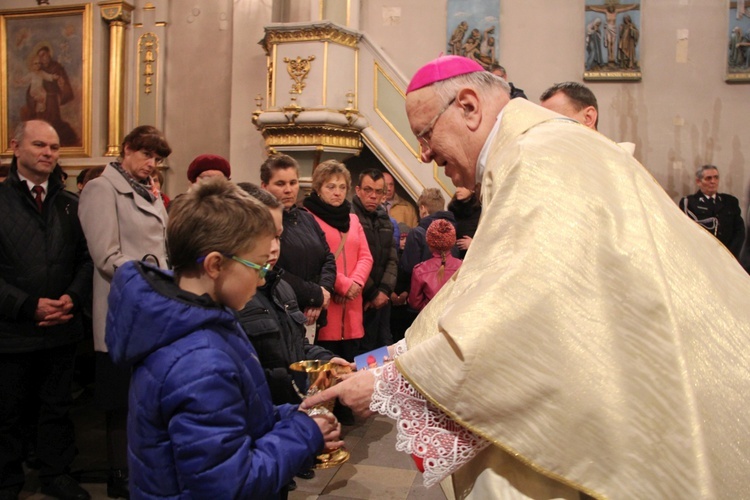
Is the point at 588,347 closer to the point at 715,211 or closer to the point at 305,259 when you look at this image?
the point at 305,259

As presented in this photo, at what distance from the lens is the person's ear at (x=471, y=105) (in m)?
1.85

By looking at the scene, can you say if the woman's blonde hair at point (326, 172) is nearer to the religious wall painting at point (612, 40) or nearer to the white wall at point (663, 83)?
the white wall at point (663, 83)

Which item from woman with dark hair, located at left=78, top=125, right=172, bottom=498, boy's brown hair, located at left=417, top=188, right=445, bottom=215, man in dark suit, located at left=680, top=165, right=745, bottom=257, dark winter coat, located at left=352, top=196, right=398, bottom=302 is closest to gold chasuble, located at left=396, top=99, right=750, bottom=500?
woman with dark hair, located at left=78, top=125, right=172, bottom=498

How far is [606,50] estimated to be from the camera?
869 centimetres

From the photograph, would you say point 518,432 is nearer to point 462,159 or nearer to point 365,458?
point 462,159

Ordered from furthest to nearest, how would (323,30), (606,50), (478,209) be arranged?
1. (606,50)
2. (323,30)
3. (478,209)

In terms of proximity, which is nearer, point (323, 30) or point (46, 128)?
point (46, 128)

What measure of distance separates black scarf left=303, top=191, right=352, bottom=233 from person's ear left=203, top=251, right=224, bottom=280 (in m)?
2.64

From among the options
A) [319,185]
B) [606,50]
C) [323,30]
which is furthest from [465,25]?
[319,185]

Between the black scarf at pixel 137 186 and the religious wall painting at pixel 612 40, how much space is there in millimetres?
6797

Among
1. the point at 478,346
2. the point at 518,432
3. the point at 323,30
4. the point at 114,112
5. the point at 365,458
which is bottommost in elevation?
the point at 365,458

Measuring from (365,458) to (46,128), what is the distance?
2.56m

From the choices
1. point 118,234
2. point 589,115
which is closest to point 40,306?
point 118,234

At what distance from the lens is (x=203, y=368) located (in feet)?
5.19
